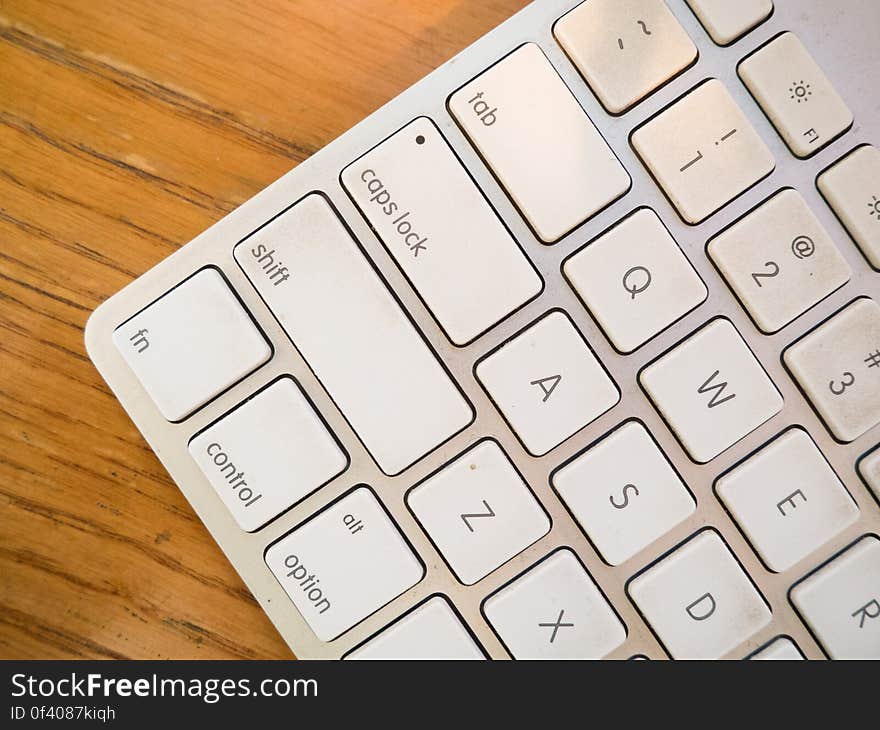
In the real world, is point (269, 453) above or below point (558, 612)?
above

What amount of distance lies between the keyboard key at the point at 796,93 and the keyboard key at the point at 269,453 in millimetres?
189

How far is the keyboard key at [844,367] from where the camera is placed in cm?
25

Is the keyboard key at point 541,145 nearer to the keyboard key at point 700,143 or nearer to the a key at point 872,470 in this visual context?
the keyboard key at point 700,143

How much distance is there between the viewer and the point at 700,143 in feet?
0.83

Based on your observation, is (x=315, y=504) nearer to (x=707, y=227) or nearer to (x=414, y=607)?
(x=414, y=607)

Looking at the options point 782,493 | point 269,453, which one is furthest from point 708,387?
point 269,453

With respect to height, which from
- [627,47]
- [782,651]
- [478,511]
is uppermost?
[627,47]

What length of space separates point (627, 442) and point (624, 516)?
26 millimetres

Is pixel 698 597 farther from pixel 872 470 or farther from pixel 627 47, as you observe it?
pixel 627 47

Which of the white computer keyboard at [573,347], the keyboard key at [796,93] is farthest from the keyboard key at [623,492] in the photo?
the keyboard key at [796,93]

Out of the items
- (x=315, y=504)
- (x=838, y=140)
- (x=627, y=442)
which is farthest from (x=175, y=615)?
(x=838, y=140)

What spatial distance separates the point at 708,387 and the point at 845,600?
0.09 metres

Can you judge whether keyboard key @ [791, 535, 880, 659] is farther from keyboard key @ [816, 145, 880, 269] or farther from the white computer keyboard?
keyboard key @ [816, 145, 880, 269]

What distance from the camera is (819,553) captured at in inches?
10.3
